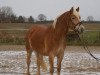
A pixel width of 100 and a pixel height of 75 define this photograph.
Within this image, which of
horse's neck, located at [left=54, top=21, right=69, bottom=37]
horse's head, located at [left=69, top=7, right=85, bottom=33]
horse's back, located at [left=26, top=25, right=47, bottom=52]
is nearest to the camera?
horse's head, located at [left=69, top=7, right=85, bottom=33]

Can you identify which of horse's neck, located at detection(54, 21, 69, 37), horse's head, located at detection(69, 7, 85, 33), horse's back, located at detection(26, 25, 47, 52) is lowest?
horse's back, located at detection(26, 25, 47, 52)

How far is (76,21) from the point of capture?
360 inches

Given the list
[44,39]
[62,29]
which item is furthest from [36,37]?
[62,29]

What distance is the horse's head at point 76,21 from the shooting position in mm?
9094

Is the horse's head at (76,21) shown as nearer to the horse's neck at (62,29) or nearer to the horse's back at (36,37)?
the horse's neck at (62,29)

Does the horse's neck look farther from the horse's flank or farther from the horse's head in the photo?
the horse's head

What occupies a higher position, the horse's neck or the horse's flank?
the horse's neck

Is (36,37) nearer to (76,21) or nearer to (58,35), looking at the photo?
Answer: (58,35)

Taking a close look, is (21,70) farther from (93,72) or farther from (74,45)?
(74,45)

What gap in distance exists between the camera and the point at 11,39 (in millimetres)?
27719

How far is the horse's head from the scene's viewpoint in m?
9.09

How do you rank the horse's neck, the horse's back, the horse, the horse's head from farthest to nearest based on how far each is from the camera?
the horse's back, the horse's neck, the horse, the horse's head

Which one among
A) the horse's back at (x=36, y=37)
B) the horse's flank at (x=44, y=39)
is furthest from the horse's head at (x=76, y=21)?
the horse's back at (x=36, y=37)

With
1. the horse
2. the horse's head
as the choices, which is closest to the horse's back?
the horse
